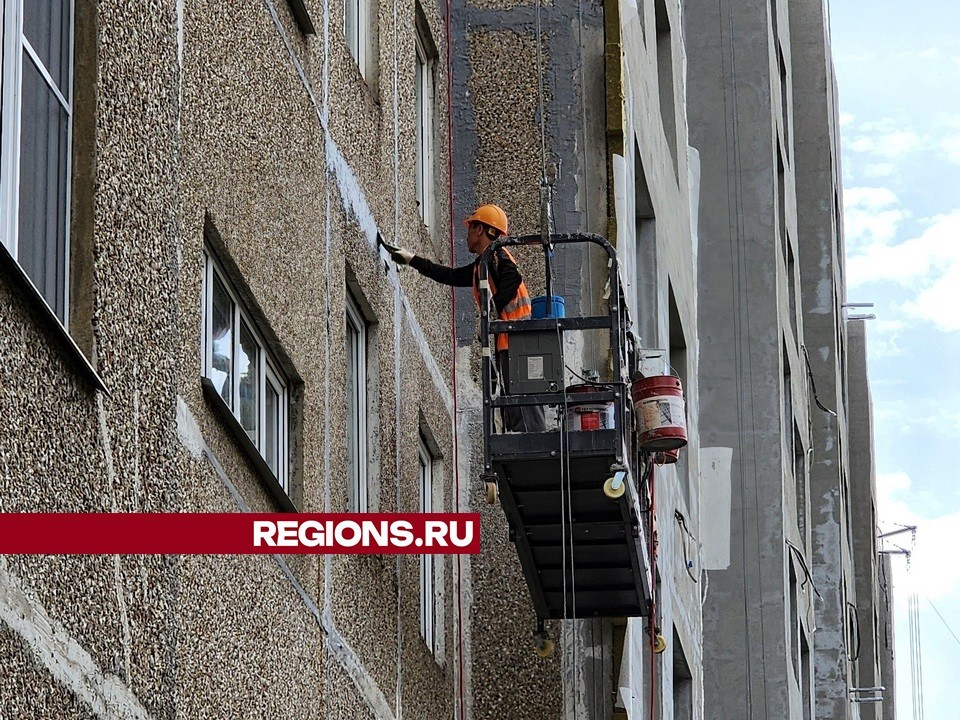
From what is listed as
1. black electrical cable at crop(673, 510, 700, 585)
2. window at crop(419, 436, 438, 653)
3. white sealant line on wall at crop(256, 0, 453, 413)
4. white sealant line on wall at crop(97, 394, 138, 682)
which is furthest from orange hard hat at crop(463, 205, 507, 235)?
black electrical cable at crop(673, 510, 700, 585)

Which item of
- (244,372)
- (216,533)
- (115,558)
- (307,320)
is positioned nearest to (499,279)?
(307,320)

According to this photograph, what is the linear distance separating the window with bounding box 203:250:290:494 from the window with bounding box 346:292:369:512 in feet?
6.74

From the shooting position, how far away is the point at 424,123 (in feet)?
56.2

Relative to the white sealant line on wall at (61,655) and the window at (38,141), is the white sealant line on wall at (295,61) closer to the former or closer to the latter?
the window at (38,141)

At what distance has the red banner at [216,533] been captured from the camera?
22.5 ft

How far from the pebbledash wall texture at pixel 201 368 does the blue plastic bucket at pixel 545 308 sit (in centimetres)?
112

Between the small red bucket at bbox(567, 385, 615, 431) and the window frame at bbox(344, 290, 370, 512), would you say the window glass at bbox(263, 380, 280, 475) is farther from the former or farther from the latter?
the small red bucket at bbox(567, 385, 615, 431)

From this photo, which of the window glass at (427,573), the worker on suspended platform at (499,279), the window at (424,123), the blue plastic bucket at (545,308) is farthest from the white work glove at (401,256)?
the window at (424,123)

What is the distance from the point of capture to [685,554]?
23406mm

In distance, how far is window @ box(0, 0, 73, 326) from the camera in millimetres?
7098

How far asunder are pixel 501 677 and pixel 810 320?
120ft

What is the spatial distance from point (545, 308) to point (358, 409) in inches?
59.8

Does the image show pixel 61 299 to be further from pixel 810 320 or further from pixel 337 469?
pixel 810 320

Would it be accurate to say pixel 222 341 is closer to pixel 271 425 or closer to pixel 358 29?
pixel 271 425
